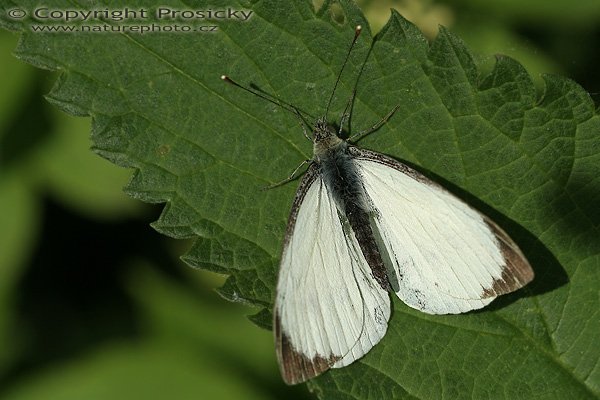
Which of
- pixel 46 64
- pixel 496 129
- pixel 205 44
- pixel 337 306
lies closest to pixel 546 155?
pixel 496 129

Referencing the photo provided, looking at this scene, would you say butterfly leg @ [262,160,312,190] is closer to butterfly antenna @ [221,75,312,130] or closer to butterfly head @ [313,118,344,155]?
butterfly head @ [313,118,344,155]

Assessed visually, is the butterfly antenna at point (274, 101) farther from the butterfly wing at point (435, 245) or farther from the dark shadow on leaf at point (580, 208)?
the dark shadow on leaf at point (580, 208)

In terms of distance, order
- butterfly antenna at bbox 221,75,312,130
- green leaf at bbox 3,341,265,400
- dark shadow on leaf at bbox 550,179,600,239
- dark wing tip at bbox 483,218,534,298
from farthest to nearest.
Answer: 1. green leaf at bbox 3,341,265,400
2. butterfly antenna at bbox 221,75,312,130
3. dark shadow on leaf at bbox 550,179,600,239
4. dark wing tip at bbox 483,218,534,298

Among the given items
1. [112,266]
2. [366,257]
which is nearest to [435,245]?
[366,257]

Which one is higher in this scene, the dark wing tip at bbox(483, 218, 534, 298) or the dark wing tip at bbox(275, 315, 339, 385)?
the dark wing tip at bbox(483, 218, 534, 298)

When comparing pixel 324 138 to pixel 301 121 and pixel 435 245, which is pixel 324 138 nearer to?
pixel 301 121

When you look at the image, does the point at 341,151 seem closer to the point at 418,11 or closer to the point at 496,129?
the point at 496,129

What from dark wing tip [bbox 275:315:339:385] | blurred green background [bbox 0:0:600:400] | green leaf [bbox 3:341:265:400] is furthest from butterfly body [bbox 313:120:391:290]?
green leaf [bbox 3:341:265:400]
